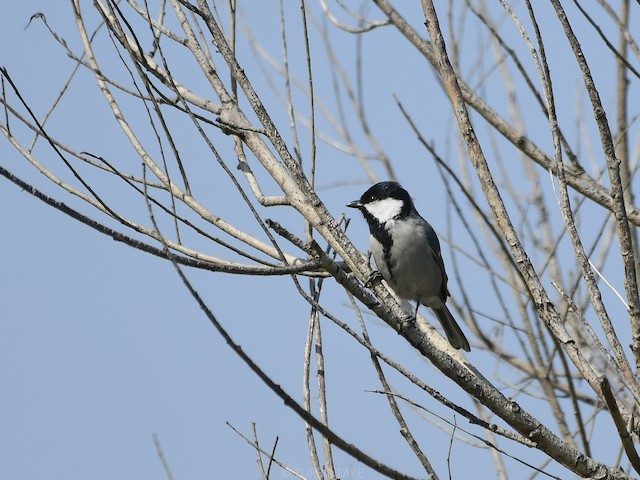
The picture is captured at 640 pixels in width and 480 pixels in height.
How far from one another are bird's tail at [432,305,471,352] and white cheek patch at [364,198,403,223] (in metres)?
0.70

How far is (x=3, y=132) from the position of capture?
296 cm

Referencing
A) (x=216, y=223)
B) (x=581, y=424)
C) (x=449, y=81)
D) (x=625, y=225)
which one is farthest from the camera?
(x=581, y=424)

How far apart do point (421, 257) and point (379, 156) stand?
2.19 feet

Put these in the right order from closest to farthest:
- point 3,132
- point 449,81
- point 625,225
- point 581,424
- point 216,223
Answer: point 625,225, point 449,81, point 216,223, point 3,132, point 581,424

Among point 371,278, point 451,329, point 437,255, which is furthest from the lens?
point 437,255

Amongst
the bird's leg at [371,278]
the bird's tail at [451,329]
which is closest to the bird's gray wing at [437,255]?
the bird's tail at [451,329]

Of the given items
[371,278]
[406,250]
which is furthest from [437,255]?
[371,278]

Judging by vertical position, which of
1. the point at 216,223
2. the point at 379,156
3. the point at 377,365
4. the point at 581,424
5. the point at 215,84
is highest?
the point at 379,156

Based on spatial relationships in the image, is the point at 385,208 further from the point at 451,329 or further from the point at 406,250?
the point at 451,329

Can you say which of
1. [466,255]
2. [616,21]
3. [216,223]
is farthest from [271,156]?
[466,255]

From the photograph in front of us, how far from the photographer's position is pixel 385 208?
16.9 ft

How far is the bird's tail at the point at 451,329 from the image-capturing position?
500 cm

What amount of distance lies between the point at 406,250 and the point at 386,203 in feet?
1.21

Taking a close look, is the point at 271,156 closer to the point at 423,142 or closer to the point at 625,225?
the point at 423,142
